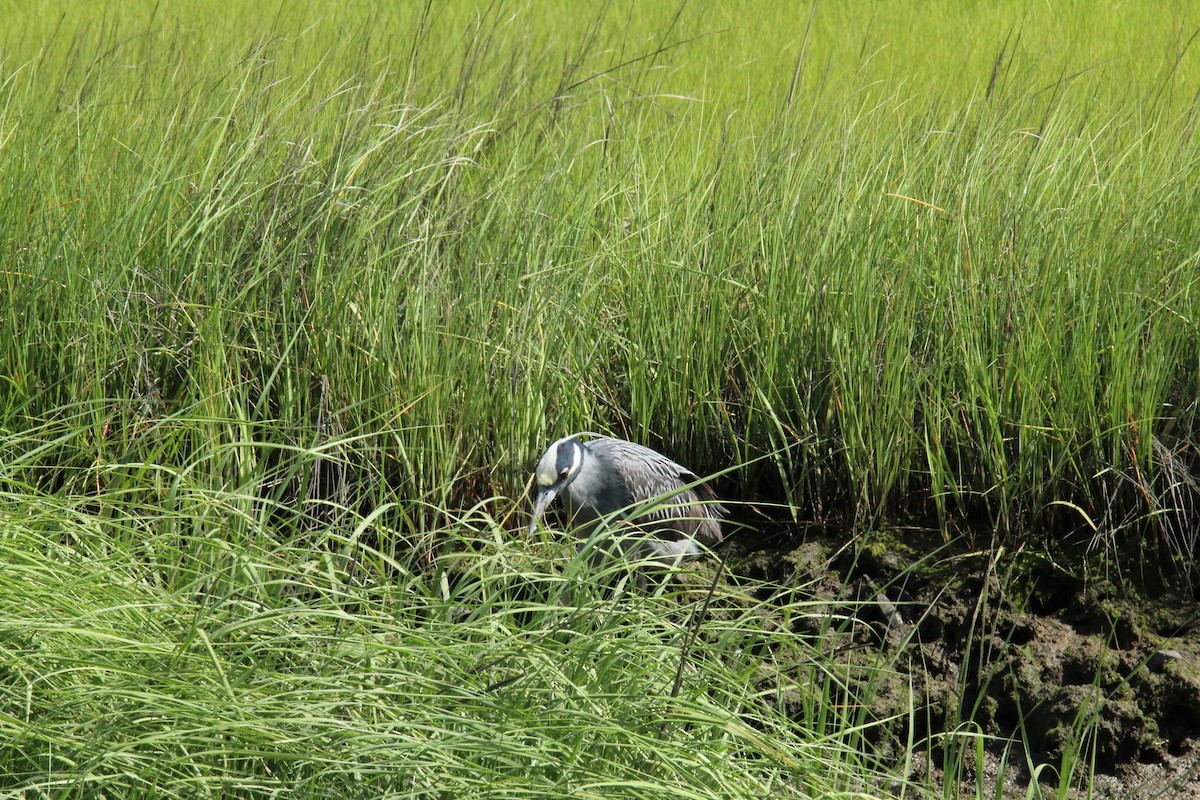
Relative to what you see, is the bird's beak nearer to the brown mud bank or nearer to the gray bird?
the gray bird

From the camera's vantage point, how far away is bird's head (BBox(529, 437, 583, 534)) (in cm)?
247

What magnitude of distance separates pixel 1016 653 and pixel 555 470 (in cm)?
103

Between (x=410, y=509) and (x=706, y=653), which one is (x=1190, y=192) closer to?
(x=706, y=653)

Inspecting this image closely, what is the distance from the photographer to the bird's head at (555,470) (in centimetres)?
A: 247

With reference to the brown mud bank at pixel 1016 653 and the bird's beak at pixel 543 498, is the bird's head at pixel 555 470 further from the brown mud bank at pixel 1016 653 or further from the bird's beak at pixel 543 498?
the brown mud bank at pixel 1016 653

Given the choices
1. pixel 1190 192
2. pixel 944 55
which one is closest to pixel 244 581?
pixel 1190 192

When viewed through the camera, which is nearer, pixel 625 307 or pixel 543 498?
pixel 543 498

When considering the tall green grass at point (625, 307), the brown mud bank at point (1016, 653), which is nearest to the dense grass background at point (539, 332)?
the tall green grass at point (625, 307)

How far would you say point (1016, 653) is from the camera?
2.38m

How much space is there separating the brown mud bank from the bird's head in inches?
17.4

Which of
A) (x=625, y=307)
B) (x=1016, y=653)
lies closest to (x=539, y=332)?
(x=625, y=307)

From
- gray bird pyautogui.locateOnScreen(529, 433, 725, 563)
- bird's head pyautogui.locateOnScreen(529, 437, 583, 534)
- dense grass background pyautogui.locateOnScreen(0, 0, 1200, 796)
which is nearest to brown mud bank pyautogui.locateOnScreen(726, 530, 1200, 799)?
dense grass background pyautogui.locateOnScreen(0, 0, 1200, 796)

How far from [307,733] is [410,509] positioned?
43.3 inches

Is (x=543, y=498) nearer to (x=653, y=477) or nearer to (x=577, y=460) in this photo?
(x=577, y=460)
